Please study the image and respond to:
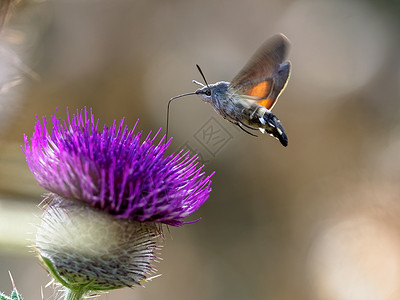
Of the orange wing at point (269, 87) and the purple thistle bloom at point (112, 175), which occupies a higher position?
the orange wing at point (269, 87)

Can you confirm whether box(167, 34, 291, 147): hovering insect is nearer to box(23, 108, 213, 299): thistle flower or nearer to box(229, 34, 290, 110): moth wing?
box(229, 34, 290, 110): moth wing

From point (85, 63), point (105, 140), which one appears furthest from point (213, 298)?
point (105, 140)

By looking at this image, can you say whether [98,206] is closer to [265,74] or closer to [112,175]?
[112,175]

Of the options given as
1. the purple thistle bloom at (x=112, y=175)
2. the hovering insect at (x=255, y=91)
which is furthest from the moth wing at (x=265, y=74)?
the purple thistle bloom at (x=112, y=175)

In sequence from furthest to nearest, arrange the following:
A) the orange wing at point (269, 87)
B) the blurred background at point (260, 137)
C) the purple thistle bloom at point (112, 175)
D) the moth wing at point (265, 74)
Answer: the blurred background at point (260, 137)
the orange wing at point (269, 87)
the moth wing at point (265, 74)
the purple thistle bloom at point (112, 175)

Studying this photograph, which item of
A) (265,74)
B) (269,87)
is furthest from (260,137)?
(265,74)

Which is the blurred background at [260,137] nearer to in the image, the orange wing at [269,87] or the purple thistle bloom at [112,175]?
the orange wing at [269,87]
